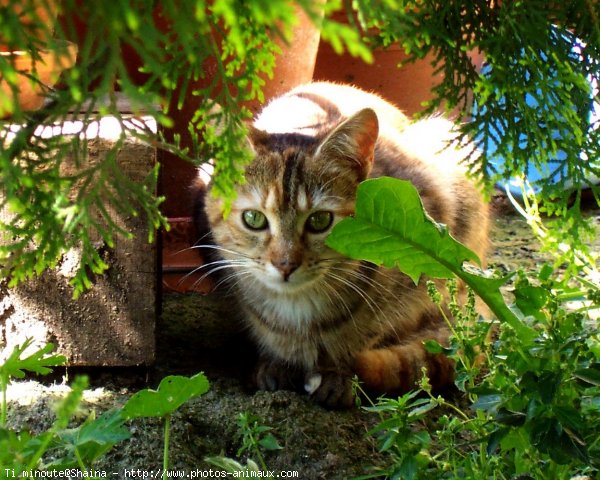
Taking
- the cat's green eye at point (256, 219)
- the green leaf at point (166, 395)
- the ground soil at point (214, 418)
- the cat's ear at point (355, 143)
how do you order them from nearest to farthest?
the green leaf at point (166, 395) < the ground soil at point (214, 418) < the cat's ear at point (355, 143) < the cat's green eye at point (256, 219)

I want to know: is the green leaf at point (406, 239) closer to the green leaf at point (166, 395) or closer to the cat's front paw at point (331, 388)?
the green leaf at point (166, 395)

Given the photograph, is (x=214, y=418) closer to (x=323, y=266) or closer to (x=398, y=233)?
(x=323, y=266)

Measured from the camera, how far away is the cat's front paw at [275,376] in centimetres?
210

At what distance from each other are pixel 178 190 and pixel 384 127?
0.93 metres

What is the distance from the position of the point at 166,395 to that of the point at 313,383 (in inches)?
32.3

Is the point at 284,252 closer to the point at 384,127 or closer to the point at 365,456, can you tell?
the point at 365,456

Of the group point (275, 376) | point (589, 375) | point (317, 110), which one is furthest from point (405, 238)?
point (317, 110)

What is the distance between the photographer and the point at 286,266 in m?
1.92

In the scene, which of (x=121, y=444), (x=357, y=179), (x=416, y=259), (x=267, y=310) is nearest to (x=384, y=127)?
(x=357, y=179)

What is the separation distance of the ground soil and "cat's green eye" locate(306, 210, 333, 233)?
0.45 meters

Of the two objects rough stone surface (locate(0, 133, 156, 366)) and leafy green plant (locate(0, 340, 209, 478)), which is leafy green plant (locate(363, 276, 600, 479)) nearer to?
leafy green plant (locate(0, 340, 209, 478))

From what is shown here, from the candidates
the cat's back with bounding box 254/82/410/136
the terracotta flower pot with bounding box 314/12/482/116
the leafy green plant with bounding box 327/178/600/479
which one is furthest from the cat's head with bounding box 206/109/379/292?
the terracotta flower pot with bounding box 314/12/482/116

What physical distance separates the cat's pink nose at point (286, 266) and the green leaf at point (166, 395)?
65 centimetres

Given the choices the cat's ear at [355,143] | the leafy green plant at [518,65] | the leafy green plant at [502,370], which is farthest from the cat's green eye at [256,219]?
the leafy green plant at [518,65]
